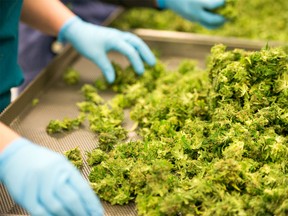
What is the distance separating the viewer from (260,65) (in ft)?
5.49

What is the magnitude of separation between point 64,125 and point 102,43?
1.73 ft

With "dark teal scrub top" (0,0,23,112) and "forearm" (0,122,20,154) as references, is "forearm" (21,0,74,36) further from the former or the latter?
"forearm" (0,122,20,154)

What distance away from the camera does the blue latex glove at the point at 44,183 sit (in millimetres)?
1278

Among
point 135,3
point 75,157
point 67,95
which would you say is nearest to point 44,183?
point 75,157

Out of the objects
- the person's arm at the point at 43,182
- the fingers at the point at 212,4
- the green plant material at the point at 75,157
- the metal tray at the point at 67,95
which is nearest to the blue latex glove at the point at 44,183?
the person's arm at the point at 43,182

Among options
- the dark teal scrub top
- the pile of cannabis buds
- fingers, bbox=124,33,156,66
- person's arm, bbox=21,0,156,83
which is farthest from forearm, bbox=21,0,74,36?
the pile of cannabis buds

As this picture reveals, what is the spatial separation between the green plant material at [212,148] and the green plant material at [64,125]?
0.07 meters

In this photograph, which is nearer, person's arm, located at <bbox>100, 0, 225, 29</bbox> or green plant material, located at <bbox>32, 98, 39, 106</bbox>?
green plant material, located at <bbox>32, 98, 39, 106</bbox>

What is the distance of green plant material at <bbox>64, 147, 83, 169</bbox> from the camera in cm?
167

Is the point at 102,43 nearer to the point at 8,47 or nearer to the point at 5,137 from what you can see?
the point at 8,47

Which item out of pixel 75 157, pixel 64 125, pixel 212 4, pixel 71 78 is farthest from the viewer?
pixel 212 4

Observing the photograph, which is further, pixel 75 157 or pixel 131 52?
pixel 131 52

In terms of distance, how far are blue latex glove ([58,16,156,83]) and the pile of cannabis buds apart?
29cm

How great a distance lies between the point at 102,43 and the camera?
2262 millimetres
